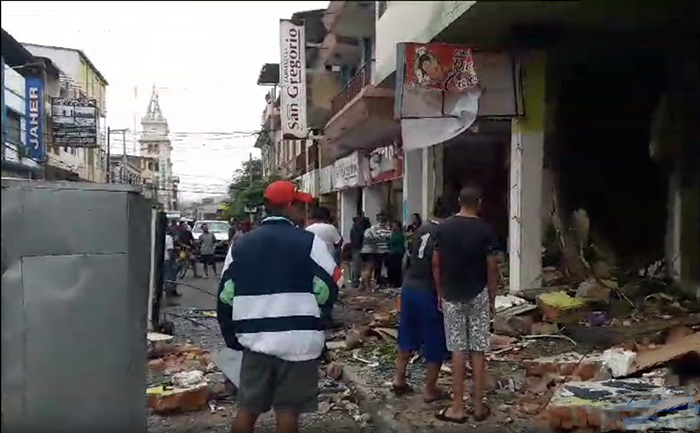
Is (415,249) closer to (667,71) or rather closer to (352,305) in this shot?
(667,71)

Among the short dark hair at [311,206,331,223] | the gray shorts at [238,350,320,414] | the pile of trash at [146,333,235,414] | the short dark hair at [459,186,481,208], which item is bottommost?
the pile of trash at [146,333,235,414]

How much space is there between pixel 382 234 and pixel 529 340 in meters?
7.12

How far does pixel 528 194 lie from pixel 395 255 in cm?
465

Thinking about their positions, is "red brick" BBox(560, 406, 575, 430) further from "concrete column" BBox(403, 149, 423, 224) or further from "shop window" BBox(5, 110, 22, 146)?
"concrete column" BBox(403, 149, 423, 224)

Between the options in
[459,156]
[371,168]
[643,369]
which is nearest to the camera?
[643,369]

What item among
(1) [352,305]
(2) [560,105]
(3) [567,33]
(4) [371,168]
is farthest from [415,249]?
(4) [371,168]

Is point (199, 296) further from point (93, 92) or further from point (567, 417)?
point (567, 417)

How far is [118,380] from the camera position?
3557mm

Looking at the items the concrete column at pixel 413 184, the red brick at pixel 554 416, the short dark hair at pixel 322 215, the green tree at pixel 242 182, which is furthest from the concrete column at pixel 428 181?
the red brick at pixel 554 416

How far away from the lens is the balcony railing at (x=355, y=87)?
617 inches

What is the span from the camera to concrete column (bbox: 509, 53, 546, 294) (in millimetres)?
10945

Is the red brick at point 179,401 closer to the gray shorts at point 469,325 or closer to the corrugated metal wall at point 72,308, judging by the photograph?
the gray shorts at point 469,325

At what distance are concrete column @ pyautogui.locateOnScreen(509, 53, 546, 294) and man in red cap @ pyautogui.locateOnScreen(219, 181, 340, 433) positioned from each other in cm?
710

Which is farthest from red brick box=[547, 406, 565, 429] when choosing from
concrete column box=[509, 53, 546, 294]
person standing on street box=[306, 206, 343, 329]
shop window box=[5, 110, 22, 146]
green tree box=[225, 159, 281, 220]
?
green tree box=[225, 159, 281, 220]
